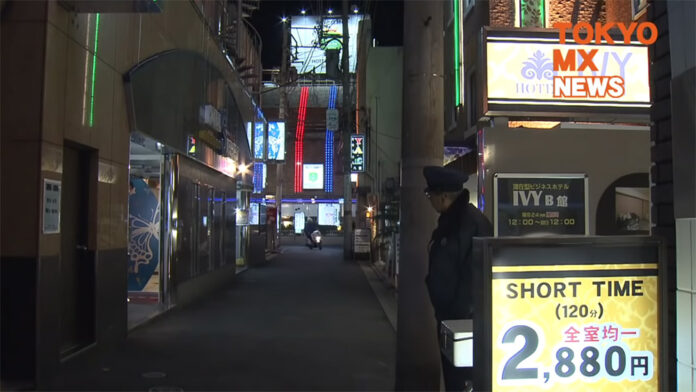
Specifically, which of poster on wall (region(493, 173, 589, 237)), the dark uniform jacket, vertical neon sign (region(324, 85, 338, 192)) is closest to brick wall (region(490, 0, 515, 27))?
poster on wall (region(493, 173, 589, 237))

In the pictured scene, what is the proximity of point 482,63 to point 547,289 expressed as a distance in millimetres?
3108

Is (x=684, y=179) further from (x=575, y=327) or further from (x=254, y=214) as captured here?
(x=254, y=214)

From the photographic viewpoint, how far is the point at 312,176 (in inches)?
1781

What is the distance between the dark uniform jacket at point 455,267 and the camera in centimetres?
354

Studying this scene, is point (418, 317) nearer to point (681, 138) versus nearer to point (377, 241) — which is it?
point (681, 138)

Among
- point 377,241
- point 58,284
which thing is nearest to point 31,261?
point 58,284

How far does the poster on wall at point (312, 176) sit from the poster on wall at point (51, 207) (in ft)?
130

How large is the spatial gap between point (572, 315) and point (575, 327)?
59mm

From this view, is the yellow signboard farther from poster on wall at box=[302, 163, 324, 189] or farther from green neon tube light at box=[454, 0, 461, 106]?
poster on wall at box=[302, 163, 324, 189]

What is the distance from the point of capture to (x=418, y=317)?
5000 millimetres

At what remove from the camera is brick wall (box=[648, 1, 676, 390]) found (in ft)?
9.80

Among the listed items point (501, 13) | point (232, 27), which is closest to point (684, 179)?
point (501, 13)

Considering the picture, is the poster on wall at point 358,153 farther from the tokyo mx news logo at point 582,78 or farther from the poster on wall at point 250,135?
the tokyo mx news logo at point 582,78

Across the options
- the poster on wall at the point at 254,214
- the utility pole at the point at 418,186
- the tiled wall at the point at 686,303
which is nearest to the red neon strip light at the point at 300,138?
the poster on wall at the point at 254,214
